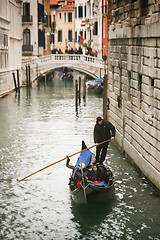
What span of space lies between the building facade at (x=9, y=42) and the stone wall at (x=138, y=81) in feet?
47.4

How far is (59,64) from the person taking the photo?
40.0m

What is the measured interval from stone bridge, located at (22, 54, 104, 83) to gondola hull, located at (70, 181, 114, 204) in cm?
2719

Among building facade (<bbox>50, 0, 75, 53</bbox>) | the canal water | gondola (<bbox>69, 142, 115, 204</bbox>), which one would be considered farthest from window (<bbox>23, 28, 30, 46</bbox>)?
gondola (<bbox>69, 142, 115, 204</bbox>)

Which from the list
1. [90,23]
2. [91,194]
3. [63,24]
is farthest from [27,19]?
[91,194]

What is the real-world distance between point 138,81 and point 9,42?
70.8 ft

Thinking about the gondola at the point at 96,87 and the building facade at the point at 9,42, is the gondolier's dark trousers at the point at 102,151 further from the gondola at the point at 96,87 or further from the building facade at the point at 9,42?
the gondola at the point at 96,87

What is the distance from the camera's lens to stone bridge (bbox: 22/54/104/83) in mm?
A: 37688

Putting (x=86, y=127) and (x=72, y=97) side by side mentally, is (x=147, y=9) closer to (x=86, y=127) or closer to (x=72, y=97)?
(x=86, y=127)

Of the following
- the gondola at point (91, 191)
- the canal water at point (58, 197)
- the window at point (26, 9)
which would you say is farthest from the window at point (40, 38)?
the gondola at point (91, 191)

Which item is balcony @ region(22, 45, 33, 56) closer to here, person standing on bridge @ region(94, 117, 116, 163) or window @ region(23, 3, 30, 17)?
window @ region(23, 3, 30, 17)

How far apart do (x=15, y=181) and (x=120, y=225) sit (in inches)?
137

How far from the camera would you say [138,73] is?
12398mm

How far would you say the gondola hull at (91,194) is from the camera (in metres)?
9.59

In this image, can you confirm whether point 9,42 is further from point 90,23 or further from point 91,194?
point 91,194
